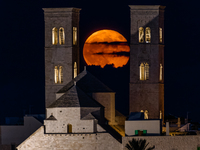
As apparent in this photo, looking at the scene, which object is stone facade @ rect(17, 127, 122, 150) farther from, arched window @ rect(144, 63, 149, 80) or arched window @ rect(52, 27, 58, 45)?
arched window @ rect(52, 27, 58, 45)

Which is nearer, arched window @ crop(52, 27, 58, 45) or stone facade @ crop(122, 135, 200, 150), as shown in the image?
stone facade @ crop(122, 135, 200, 150)

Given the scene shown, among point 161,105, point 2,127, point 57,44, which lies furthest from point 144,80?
point 2,127

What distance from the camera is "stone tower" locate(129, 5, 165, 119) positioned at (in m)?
88.4

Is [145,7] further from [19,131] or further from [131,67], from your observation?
[19,131]

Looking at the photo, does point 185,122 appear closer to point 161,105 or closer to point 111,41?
point 161,105

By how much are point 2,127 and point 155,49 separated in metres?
16.7

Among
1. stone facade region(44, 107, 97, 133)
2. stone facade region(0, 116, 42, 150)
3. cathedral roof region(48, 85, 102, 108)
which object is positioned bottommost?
stone facade region(0, 116, 42, 150)

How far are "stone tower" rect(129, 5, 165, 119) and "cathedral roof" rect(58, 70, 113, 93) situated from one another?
666 cm

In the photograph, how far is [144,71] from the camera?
89.1 m

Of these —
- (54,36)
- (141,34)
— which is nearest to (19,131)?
(54,36)

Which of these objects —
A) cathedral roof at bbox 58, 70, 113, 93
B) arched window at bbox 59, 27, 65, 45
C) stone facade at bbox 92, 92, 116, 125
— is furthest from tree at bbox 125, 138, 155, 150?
arched window at bbox 59, 27, 65, 45

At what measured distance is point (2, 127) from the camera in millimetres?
90812

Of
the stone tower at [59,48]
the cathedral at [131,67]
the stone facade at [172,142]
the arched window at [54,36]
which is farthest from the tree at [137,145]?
the arched window at [54,36]

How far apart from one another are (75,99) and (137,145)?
6.91 metres
